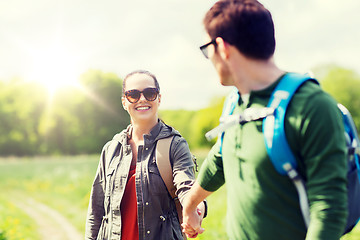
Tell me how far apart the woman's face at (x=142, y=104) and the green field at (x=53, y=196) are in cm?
384

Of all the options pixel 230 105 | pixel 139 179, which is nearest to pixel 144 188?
pixel 139 179

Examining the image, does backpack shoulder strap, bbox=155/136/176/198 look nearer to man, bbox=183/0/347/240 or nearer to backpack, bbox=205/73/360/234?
man, bbox=183/0/347/240

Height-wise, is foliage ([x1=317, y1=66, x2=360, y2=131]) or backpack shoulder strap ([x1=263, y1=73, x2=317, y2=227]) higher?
backpack shoulder strap ([x1=263, y1=73, x2=317, y2=227])

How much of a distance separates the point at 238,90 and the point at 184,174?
1225 millimetres

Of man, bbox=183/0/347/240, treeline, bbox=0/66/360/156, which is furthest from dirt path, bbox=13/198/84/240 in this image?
treeline, bbox=0/66/360/156

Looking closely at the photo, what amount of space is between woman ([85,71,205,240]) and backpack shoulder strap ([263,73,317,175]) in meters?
1.31

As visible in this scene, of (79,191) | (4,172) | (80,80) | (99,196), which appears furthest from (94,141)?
(99,196)

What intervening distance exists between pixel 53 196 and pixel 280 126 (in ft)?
49.9

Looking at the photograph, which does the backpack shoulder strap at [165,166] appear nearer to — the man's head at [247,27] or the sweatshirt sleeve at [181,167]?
the sweatshirt sleeve at [181,167]

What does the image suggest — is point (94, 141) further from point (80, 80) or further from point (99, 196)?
point (99, 196)

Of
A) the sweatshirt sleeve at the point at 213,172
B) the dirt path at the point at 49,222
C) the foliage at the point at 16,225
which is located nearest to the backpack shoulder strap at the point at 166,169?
the sweatshirt sleeve at the point at 213,172

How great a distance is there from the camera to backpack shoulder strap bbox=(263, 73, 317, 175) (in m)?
1.62

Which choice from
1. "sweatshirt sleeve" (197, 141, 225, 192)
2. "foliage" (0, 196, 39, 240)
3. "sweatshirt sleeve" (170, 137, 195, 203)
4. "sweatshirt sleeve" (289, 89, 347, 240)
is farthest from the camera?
"foliage" (0, 196, 39, 240)

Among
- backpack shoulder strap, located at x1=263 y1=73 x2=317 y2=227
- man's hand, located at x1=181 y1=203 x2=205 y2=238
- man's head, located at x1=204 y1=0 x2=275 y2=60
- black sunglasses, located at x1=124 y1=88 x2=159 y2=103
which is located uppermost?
man's head, located at x1=204 y1=0 x2=275 y2=60
